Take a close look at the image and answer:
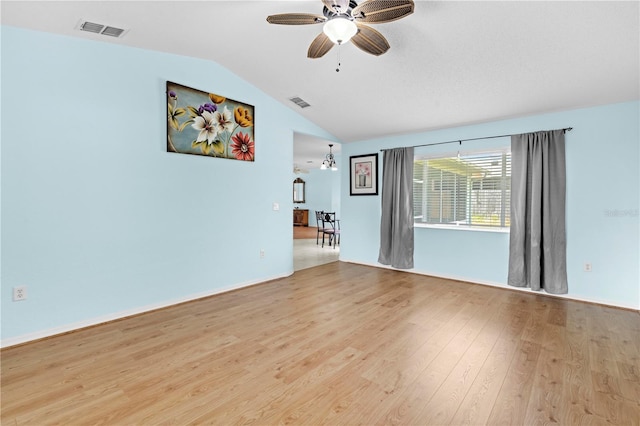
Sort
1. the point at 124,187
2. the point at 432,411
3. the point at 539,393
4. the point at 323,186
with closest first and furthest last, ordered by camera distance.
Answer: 1. the point at 432,411
2. the point at 539,393
3. the point at 124,187
4. the point at 323,186

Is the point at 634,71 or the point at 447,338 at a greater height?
the point at 634,71

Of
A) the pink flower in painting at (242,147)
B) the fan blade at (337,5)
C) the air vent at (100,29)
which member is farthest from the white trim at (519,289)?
the air vent at (100,29)

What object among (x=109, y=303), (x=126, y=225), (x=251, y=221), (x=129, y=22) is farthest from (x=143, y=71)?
(x=109, y=303)

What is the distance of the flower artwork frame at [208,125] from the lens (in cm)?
353

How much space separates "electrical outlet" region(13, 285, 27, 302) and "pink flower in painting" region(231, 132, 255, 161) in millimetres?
2488

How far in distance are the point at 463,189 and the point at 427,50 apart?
8.10 feet

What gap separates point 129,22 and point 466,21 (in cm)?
299

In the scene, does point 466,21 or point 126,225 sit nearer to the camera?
point 466,21

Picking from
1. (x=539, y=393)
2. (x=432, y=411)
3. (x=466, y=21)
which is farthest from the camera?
(x=466, y=21)

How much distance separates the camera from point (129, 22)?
2807mm

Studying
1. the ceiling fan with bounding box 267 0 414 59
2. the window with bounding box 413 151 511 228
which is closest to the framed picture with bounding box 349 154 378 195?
the window with bounding box 413 151 511 228

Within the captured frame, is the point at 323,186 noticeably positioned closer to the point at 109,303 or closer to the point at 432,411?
the point at 109,303

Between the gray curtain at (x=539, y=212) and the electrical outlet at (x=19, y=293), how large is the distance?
211 inches

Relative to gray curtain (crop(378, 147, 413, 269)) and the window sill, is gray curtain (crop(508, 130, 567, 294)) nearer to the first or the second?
the window sill
